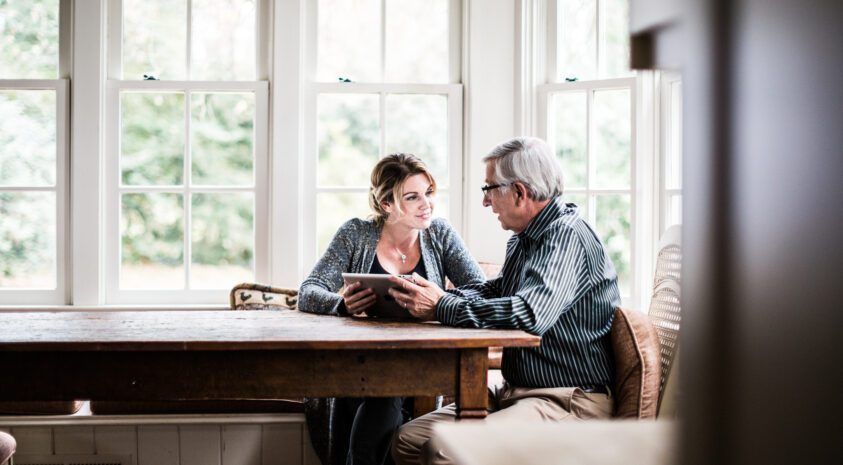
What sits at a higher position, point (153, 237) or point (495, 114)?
point (495, 114)

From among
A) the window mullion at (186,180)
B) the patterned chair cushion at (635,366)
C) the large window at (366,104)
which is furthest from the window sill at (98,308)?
the patterned chair cushion at (635,366)

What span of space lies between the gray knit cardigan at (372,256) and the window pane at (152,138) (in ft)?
4.21

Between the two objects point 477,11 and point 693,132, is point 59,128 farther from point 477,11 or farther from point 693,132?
point 693,132

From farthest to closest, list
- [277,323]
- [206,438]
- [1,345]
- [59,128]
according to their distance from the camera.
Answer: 1. [59,128]
2. [206,438]
3. [277,323]
4. [1,345]

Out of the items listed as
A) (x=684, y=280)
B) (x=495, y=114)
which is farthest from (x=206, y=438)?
(x=684, y=280)

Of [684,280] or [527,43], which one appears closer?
[684,280]

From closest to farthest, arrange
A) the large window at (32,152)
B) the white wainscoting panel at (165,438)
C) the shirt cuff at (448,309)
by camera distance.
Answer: the shirt cuff at (448,309), the white wainscoting panel at (165,438), the large window at (32,152)

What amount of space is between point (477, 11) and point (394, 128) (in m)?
0.70

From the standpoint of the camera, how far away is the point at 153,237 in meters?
3.72

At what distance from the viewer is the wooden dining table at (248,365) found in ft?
6.16

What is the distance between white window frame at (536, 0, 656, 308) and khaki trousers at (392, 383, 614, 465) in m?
1.37

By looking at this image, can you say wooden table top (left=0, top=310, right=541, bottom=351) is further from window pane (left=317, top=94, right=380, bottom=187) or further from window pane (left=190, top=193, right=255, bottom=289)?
window pane (left=317, top=94, right=380, bottom=187)

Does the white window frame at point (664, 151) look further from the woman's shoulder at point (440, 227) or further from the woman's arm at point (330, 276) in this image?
the woman's arm at point (330, 276)

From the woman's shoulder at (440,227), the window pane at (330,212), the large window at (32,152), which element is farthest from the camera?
the window pane at (330,212)
